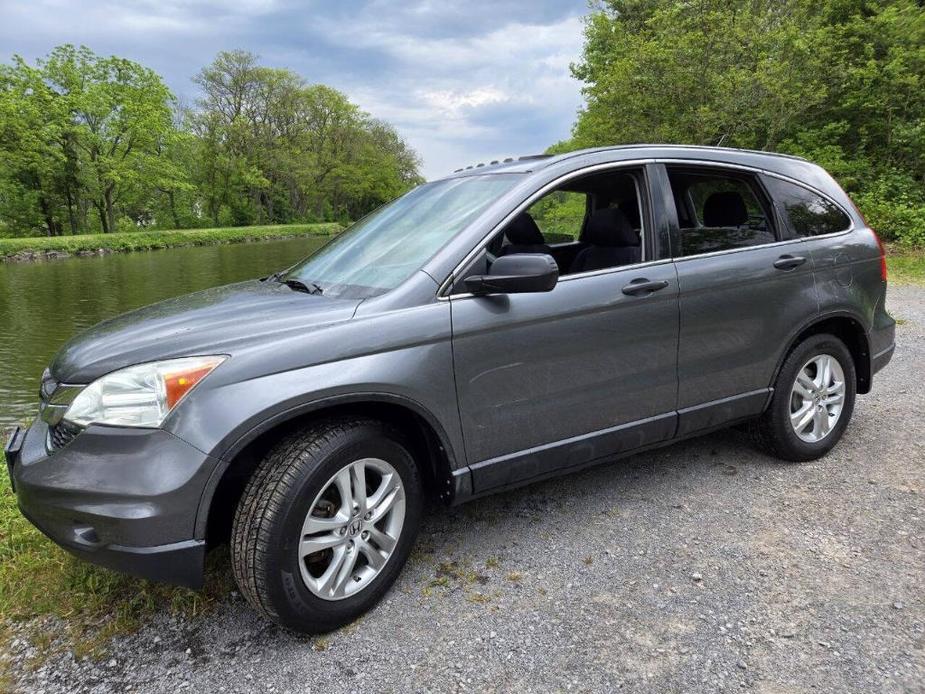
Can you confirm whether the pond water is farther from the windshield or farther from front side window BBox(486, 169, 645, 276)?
front side window BBox(486, 169, 645, 276)

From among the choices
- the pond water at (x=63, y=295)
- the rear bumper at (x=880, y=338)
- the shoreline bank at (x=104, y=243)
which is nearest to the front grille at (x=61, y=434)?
the rear bumper at (x=880, y=338)

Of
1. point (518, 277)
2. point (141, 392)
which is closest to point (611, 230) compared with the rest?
point (518, 277)

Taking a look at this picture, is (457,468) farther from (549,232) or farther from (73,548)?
(549,232)

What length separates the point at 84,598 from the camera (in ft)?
8.05

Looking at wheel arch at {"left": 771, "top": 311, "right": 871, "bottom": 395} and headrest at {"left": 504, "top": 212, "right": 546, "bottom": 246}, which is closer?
headrest at {"left": 504, "top": 212, "right": 546, "bottom": 246}

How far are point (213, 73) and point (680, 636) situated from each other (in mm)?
61534

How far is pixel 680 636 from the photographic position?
2176 millimetres

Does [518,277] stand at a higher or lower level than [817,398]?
higher

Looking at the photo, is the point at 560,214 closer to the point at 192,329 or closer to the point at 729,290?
the point at 729,290

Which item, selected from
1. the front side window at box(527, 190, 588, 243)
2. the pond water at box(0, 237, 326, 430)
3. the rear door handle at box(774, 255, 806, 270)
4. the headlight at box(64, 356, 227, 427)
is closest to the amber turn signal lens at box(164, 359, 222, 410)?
the headlight at box(64, 356, 227, 427)

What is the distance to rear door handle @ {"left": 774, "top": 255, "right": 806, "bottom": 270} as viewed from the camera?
325 cm

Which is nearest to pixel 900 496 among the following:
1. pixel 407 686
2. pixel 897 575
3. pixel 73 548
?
pixel 897 575

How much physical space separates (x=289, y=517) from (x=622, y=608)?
1322 mm

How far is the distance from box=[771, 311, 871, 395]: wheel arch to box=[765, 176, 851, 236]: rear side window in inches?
20.0
